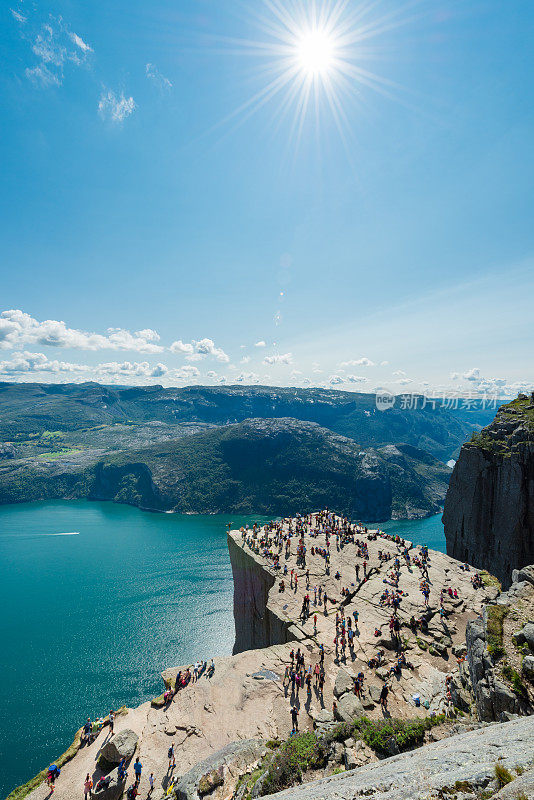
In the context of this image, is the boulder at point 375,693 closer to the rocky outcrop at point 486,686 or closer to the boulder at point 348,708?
the boulder at point 348,708

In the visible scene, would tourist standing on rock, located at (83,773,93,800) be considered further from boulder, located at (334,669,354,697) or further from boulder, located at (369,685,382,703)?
boulder, located at (369,685,382,703)

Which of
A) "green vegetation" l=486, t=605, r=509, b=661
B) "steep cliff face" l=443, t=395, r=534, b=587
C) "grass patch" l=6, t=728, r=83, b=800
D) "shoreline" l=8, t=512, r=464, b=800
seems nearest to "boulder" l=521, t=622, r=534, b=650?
"green vegetation" l=486, t=605, r=509, b=661

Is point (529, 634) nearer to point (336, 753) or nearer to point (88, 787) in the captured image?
point (336, 753)

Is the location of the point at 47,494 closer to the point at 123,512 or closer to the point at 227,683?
the point at 123,512

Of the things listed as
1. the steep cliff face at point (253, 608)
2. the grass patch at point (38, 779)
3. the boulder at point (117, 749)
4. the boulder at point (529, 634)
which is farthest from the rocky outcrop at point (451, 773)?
the grass patch at point (38, 779)

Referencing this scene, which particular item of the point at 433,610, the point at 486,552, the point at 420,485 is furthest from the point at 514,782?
the point at 420,485
